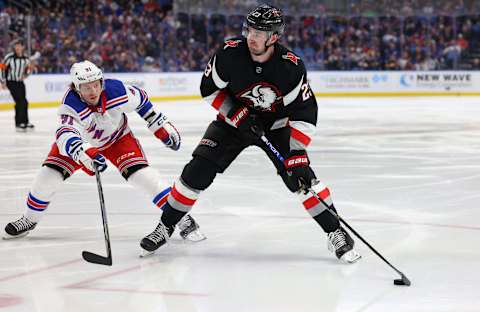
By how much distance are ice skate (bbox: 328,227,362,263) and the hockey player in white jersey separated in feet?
2.59

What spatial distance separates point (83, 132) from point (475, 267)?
202cm

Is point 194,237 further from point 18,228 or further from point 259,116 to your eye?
point 18,228

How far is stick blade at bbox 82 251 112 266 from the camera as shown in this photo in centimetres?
371

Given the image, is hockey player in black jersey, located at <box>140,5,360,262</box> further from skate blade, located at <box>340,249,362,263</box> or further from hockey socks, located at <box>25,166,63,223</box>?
hockey socks, located at <box>25,166,63,223</box>

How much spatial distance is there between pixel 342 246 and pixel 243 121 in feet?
2.37

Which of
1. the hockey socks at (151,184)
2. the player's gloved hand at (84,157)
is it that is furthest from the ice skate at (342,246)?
the player's gloved hand at (84,157)

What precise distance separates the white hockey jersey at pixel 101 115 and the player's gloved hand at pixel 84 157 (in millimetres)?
38

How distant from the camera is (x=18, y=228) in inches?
173

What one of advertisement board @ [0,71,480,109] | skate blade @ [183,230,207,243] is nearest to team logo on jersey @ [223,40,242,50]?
skate blade @ [183,230,207,243]

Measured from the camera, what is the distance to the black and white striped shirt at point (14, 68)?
12085mm

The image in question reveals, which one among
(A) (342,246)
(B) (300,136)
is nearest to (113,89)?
(B) (300,136)

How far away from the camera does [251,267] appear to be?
374 cm

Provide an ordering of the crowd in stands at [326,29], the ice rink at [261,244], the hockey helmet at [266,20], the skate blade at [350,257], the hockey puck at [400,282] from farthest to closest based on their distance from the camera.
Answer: the crowd in stands at [326,29]
the skate blade at [350,257]
the hockey helmet at [266,20]
the hockey puck at [400,282]
the ice rink at [261,244]

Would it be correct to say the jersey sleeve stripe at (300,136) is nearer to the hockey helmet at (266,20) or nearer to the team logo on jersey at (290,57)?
the team logo on jersey at (290,57)
